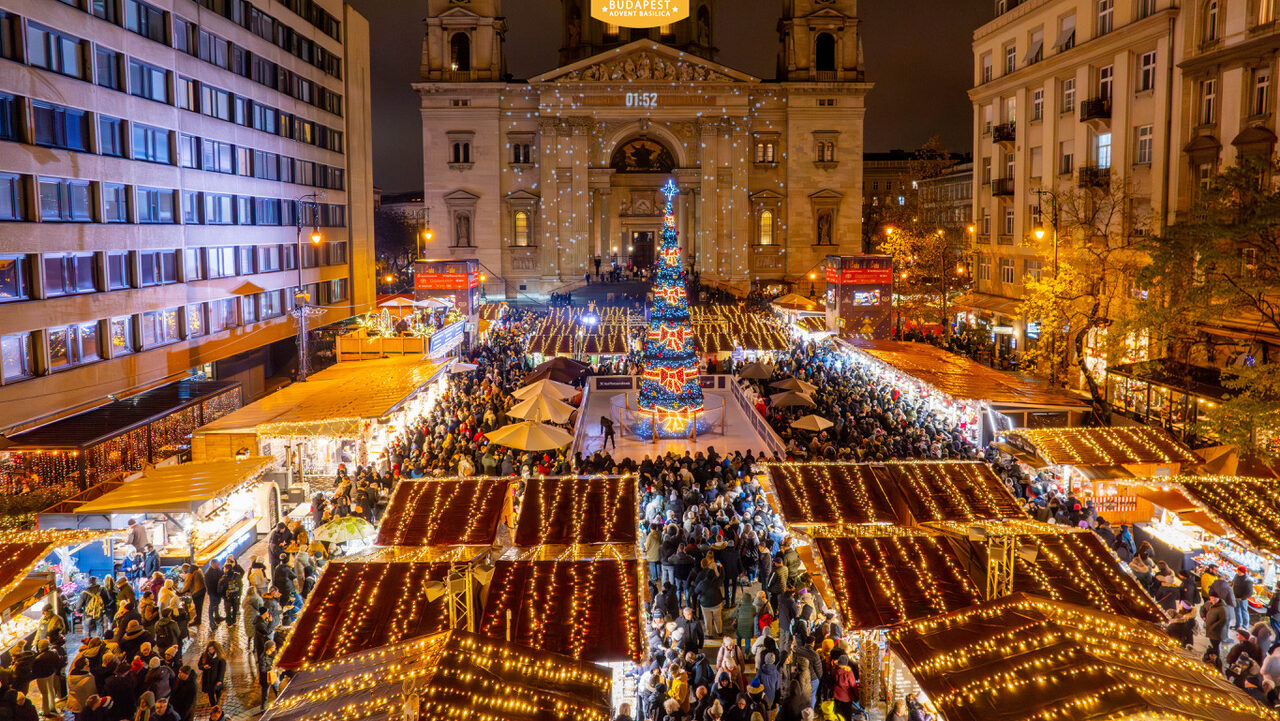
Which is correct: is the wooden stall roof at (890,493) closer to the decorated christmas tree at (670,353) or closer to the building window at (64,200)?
the decorated christmas tree at (670,353)

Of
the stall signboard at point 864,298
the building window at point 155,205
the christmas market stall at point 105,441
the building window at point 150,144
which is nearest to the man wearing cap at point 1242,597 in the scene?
the christmas market stall at point 105,441

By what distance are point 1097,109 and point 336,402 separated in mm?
25757

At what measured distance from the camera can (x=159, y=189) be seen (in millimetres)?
26516

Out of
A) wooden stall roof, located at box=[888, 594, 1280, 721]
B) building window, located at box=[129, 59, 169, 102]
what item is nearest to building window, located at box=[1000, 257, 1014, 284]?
building window, located at box=[129, 59, 169, 102]

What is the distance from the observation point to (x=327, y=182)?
3994cm

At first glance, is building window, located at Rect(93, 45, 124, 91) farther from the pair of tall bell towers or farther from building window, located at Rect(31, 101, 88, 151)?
the pair of tall bell towers

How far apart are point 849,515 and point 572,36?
196 ft

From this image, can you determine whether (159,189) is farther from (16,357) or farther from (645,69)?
(645,69)

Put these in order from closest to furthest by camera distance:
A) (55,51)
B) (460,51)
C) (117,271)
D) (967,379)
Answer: (55,51), (967,379), (117,271), (460,51)

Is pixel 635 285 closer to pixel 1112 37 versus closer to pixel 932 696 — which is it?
pixel 1112 37

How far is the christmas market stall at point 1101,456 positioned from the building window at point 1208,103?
1237 cm

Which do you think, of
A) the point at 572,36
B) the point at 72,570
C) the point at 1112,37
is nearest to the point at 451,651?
the point at 72,570

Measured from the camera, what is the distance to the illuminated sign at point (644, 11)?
2664 cm

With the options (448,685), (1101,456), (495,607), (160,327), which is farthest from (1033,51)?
(448,685)
